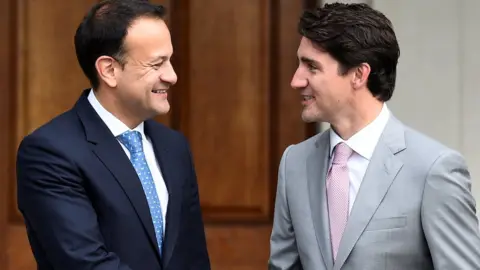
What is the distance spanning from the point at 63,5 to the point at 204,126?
78cm

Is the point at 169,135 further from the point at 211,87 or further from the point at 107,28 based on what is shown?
the point at 211,87

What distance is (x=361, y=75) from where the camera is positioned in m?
2.35

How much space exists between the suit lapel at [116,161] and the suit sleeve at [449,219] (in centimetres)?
73

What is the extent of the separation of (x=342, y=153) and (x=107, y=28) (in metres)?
0.72

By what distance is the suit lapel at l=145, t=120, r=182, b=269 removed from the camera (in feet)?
8.12

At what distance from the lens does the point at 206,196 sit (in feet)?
12.7

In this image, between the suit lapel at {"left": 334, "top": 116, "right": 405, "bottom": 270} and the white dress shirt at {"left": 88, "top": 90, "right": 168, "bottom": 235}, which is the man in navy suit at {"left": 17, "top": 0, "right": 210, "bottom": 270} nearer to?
the white dress shirt at {"left": 88, "top": 90, "right": 168, "bottom": 235}

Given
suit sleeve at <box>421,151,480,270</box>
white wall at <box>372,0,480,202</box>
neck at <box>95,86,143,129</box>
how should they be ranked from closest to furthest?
suit sleeve at <box>421,151,480,270</box>, neck at <box>95,86,143,129</box>, white wall at <box>372,0,480,202</box>

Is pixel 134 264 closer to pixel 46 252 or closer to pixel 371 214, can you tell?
pixel 46 252

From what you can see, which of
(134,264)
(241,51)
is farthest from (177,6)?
(134,264)

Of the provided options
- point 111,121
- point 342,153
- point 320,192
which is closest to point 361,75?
point 342,153

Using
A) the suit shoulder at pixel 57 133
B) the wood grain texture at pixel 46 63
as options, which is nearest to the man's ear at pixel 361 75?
the suit shoulder at pixel 57 133

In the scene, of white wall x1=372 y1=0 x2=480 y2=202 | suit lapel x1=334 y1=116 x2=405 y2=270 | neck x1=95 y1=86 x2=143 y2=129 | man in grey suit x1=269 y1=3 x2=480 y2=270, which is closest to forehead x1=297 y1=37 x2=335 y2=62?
man in grey suit x1=269 y1=3 x2=480 y2=270

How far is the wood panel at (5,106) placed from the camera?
3.85m
